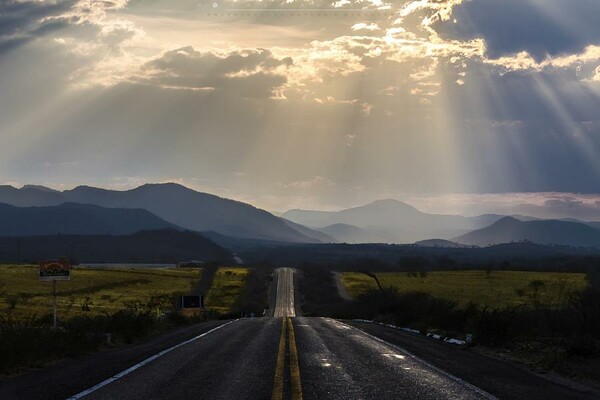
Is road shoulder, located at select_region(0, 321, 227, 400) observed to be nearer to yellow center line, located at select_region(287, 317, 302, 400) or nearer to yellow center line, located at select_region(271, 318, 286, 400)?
yellow center line, located at select_region(271, 318, 286, 400)

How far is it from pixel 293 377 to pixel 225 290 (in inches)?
3814

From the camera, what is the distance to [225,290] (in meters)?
109

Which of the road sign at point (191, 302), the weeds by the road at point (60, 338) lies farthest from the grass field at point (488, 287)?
the weeds by the road at point (60, 338)

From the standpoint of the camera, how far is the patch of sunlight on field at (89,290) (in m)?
63.0

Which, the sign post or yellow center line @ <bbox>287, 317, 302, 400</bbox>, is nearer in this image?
yellow center line @ <bbox>287, 317, 302, 400</bbox>

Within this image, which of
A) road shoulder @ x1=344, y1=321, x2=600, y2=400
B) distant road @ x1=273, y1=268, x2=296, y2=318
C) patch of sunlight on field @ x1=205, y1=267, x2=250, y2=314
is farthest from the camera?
patch of sunlight on field @ x1=205, y1=267, x2=250, y2=314

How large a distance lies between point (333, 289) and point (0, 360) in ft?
323

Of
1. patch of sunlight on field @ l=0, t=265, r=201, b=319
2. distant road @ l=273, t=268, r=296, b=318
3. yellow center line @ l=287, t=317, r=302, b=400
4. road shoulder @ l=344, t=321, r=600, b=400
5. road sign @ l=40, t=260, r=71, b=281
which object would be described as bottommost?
distant road @ l=273, t=268, r=296, b=318

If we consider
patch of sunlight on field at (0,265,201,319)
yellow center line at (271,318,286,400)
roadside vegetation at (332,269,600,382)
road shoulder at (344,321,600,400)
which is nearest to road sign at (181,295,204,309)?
patch of sunlight on field at (0,265,201,319)

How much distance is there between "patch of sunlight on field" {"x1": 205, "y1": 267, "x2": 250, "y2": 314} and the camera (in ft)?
283

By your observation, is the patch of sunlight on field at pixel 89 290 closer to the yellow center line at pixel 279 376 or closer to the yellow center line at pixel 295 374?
the yellow center line at pixel 295 374

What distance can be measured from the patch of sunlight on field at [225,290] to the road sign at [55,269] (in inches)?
1865

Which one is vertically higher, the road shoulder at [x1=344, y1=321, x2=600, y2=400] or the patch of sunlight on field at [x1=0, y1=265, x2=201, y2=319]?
the road shoulder at [x1=344, y1=321, x2=600, y2=400]

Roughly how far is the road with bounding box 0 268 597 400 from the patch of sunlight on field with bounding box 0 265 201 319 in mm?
39006
